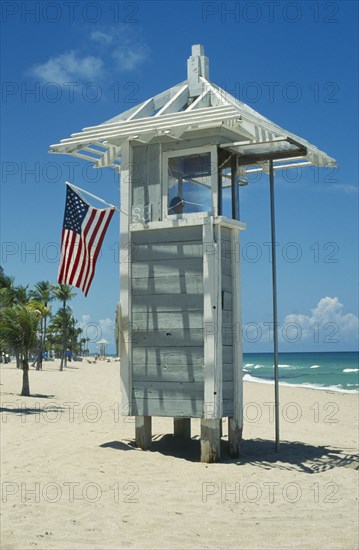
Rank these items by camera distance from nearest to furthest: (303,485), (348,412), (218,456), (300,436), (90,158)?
1. (303,485)
2. (218,456)
3. (90,158)
4. (300,436)
5. (348,412)

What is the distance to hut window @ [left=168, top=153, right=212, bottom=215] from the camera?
40.9 feet

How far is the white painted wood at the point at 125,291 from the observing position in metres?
12.6

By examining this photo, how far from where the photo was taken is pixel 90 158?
14.2 metres

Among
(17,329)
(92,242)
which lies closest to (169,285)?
(92,242)

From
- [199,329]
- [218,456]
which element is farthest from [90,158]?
[218,456]

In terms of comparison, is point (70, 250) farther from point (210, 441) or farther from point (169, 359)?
point (210, 441)

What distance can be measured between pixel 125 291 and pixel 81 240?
4.69ft

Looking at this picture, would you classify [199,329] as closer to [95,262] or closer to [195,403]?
[195,403]

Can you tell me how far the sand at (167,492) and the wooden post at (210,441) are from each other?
26 centimetres

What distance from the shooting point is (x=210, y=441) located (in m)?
11.7

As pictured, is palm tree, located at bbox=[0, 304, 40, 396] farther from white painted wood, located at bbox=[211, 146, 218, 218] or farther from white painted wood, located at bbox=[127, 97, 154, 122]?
white painted wood, located at bbox=[211, 146, 218, 218]

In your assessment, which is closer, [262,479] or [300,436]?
[262,479]

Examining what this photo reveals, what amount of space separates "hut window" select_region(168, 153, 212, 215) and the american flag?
134cm

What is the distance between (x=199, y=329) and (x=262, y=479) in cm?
285
